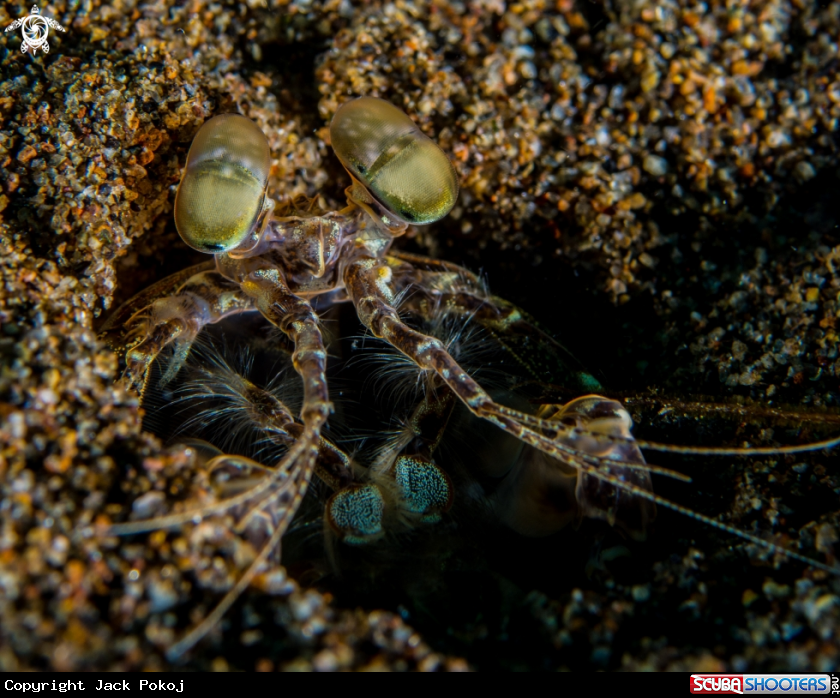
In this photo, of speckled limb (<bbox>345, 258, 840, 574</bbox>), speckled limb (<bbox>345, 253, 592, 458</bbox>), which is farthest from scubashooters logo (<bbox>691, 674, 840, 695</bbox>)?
speckled limb (<bbox>345, 253, 592, 458</bbox>)

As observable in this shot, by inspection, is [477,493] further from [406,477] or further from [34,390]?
[34,390]

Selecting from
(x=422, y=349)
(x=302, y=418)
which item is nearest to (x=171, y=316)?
(x=302, y=418)

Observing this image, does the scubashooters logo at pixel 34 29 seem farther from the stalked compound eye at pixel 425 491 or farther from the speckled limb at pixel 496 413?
the stalked compound eye at pixel 425 491

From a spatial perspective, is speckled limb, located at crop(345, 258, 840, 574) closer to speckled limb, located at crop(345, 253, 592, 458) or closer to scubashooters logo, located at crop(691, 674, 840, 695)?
speckled limb, located at crop(345, 253, 592, 458)

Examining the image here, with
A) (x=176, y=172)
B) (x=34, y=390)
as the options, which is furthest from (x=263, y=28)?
(x=34, y=390)

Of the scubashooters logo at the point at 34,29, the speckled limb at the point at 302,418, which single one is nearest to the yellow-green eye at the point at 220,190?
the speckled limb at the point at 302,418
